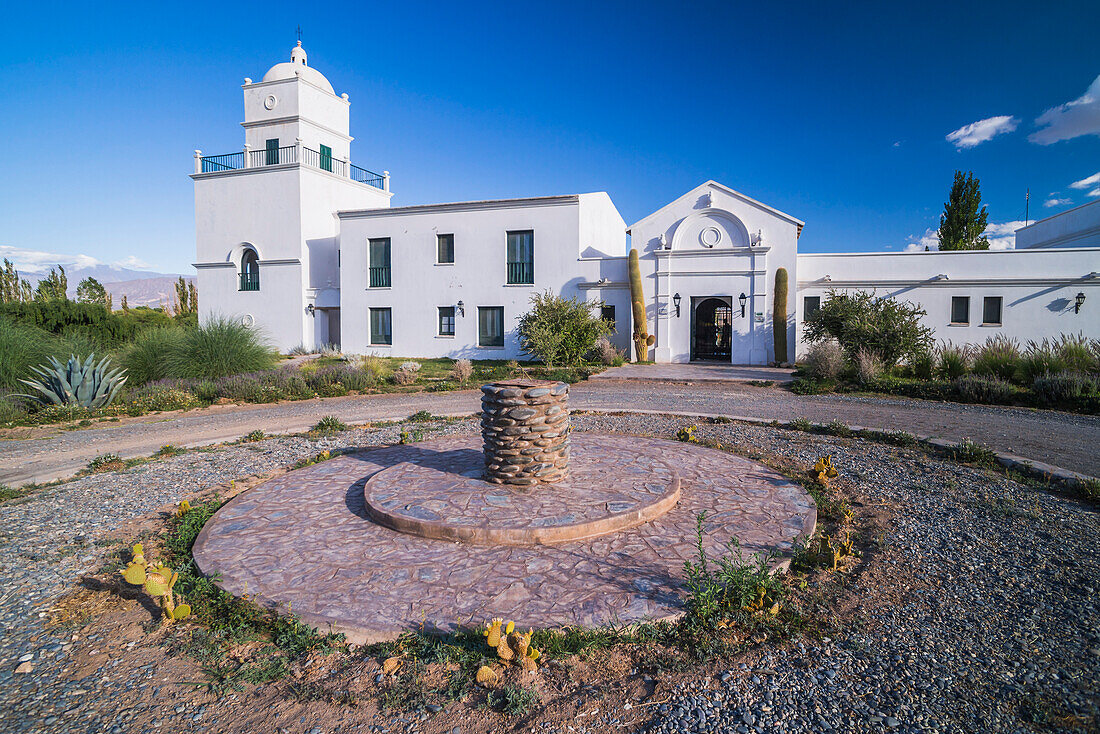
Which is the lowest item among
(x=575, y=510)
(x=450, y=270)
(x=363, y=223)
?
(x=575, y=510)

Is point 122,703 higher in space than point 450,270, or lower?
lower

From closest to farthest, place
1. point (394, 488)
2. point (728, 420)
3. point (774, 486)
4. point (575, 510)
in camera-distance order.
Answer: point (575, 510)
point (394, 488)
point (774, 486)
point (728, 420)

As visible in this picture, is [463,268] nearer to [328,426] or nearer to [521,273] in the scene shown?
[521,273]

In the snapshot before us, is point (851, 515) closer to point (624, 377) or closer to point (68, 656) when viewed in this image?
point (68, 656)

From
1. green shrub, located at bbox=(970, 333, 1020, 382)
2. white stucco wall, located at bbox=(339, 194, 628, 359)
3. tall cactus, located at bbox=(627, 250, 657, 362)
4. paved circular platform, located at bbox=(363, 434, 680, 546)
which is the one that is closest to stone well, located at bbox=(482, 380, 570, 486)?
paved circular platform, located at bbox=(363, 434, 680, 546)

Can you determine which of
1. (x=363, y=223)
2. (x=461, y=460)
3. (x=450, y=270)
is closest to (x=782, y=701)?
(x=461, y=460)

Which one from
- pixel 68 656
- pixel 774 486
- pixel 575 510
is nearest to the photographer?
pixel 68 656

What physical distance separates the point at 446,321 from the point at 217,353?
1138 cm

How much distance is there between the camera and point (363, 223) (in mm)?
25047

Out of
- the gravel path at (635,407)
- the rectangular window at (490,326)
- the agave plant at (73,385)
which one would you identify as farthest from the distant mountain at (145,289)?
the gravel path at (635,407)

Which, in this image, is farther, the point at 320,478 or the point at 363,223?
the point at 363,223

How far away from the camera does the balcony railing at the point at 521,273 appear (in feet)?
76.1

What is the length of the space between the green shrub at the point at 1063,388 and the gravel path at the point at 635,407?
68 cm

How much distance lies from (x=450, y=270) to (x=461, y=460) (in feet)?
61.6
